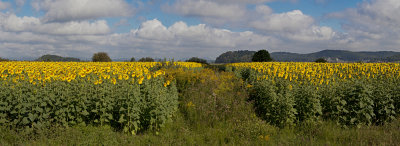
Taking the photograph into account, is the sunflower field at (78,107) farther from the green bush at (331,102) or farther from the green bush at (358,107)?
the green bush at (358,107)

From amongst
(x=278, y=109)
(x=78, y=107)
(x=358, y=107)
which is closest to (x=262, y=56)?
(x=358, y=107)

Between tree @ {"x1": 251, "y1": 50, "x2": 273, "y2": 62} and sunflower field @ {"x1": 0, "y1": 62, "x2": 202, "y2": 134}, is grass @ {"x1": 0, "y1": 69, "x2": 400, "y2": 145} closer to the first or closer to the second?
sunflower field @ {"x1": 0, "y1": 62, "x2": 202, "y2": 134}

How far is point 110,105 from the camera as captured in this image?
6859 mm

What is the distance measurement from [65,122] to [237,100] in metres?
5.58

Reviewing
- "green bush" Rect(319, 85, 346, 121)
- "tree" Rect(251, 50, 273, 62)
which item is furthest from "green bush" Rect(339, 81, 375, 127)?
"tree" Rect(251, 50, 273, 62)

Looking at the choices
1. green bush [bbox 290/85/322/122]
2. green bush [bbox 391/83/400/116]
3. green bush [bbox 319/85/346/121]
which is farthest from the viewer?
green bush [bbox 391/83/400/116]

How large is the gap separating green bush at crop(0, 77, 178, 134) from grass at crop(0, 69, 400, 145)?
0.28m

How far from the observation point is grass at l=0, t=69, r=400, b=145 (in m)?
6.23

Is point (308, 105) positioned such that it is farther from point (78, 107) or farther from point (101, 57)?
point (101, 57)

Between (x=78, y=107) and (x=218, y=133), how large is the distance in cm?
383

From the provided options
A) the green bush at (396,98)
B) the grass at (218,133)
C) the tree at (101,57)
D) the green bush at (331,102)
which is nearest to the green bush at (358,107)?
the green bush at (331,102)

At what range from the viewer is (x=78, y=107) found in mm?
6742

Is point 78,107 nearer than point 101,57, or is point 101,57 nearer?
point 78,107

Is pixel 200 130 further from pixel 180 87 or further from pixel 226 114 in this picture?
pixel 180 87
